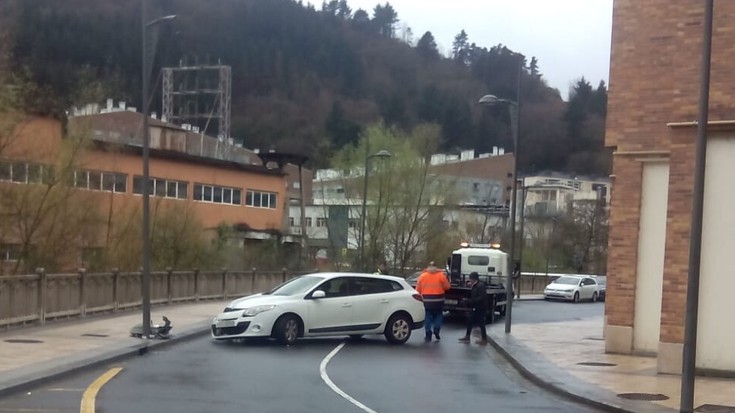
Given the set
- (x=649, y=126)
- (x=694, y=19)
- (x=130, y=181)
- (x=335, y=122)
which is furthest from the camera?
(x=335, y=122)

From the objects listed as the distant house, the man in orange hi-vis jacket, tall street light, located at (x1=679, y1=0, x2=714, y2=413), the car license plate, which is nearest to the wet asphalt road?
the car license plate

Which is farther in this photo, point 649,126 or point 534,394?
point 649,126

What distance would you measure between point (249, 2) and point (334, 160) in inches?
2110

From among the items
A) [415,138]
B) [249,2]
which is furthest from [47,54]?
[249,2]

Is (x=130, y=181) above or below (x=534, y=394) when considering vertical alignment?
above

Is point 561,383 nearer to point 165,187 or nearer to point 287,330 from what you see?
point 287,330

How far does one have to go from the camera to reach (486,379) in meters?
16.2

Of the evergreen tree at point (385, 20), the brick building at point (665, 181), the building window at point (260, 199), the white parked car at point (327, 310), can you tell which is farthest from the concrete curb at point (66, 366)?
the evergreen tree at point (385, 20)

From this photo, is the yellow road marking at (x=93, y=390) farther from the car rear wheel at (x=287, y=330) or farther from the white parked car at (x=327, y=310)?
the car rear wheel at (x=287, y=330)

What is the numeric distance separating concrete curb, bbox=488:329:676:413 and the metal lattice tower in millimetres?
57105

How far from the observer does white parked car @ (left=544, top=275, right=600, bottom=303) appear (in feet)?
179

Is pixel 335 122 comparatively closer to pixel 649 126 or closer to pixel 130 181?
pixel 130 181

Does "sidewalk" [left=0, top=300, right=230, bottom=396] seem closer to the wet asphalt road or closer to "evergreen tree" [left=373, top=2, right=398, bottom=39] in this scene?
the wet asphalt road

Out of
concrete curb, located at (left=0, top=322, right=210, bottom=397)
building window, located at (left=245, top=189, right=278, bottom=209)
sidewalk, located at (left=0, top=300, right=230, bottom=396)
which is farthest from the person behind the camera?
building window, located at (left=245, top=189, right=278, bottom=209)
